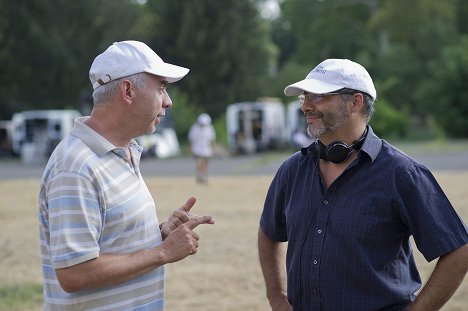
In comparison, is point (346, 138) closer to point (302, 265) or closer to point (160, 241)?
point (302, 265)

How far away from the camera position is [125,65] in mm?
3492

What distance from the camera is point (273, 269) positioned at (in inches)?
167

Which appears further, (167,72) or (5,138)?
(5,138)

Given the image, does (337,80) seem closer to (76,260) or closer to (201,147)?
(76,260)

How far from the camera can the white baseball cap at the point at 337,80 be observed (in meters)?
3.81

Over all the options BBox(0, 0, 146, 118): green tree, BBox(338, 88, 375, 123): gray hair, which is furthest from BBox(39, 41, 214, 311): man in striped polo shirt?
BBox(0, 0, 146, 118): green tree

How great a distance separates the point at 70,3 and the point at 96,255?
51538 mm

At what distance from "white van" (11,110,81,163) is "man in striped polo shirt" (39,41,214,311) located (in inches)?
1364

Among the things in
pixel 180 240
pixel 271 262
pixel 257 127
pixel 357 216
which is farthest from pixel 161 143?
pixel 180 240

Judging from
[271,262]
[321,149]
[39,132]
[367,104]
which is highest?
[367,104]

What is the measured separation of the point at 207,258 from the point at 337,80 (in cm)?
691

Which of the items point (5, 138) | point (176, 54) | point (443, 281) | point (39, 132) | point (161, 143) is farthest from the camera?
point (176, 54)

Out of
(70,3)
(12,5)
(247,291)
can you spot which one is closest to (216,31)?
(70,3)

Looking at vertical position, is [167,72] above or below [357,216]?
above
